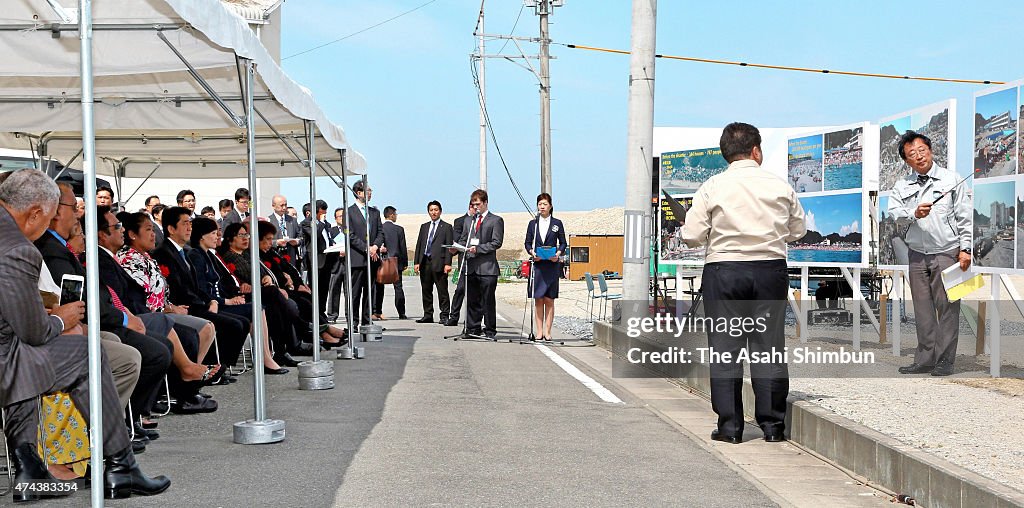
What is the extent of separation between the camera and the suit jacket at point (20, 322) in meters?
5.04

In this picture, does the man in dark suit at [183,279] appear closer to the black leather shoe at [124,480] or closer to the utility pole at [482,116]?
the black leather shoe at [124,480]

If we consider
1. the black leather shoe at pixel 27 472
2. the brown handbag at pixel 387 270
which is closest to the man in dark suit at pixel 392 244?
the brown handbag at pixel 387 270

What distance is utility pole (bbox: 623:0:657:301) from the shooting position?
1366 centimetres

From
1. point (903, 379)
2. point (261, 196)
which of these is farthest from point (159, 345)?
point (261, 196)

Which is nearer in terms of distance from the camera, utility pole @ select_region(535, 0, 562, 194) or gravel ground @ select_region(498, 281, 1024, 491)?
gravel ground @ select_region(498, 281, 1024, 491)

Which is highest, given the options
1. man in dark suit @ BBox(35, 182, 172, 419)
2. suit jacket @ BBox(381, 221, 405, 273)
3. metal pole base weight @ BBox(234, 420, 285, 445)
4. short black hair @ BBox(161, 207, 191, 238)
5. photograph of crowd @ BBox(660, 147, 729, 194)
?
photograph of crowd @ BBox(660, 147, 729, 194)

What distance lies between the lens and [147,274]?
8516 mm

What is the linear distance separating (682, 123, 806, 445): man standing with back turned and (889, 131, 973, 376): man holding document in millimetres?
3164

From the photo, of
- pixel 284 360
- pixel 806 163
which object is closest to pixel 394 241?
pixel 284 360

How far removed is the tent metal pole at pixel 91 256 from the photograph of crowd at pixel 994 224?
7727mm

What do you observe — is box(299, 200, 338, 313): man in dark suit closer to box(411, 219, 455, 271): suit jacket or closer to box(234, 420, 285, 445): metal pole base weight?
box(411, 219, 455, 271): suit jacket

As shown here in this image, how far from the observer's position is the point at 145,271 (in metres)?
8.49

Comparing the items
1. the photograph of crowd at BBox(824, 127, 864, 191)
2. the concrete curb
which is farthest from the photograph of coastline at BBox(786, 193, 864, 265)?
the concrete curb

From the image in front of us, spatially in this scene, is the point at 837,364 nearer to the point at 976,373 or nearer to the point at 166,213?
the point at 976,373
